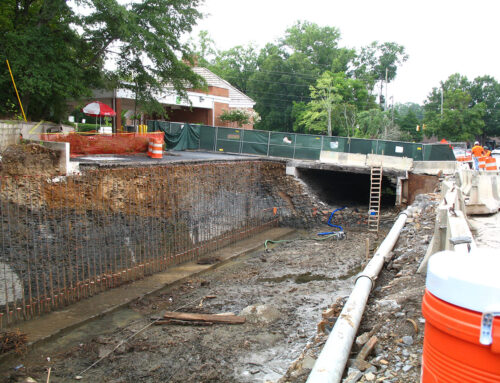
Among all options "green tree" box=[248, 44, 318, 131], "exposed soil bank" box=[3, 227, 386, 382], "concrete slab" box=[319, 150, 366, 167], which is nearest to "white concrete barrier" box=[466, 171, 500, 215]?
"exposed soil bank" box=[3, 227, 386, 382]

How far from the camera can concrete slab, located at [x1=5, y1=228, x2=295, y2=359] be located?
916cm

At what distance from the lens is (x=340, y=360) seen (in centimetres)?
510

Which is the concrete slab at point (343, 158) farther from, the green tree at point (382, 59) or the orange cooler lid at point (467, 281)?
the green tree at point (382, 59)

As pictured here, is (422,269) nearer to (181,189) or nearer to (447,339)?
(447,339)

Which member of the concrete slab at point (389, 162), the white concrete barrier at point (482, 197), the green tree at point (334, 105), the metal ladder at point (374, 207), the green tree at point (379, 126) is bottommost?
the metal ladder at point (374, 207)

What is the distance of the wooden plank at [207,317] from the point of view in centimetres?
1013

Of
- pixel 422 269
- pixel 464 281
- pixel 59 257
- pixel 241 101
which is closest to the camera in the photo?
pixel 464 281

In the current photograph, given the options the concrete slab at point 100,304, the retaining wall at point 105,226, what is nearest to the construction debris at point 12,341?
the concrete slab at point 100,304

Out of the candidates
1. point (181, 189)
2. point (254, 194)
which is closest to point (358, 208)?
point (254, 194)

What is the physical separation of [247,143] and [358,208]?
8.24 m

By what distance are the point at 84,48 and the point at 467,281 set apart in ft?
66.1

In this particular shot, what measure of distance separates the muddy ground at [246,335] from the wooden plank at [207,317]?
0.18 m

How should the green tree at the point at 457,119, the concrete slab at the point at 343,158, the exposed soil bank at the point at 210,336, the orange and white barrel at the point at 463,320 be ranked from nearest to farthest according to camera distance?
the orange and white barrel at the point at 463,320 → the exposed soil bank at the point at 210,336 → the concrete slab at the point at 343,158 → the green tree at the point at 457,119

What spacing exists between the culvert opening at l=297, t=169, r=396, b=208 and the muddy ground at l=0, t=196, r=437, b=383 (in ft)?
39.0
